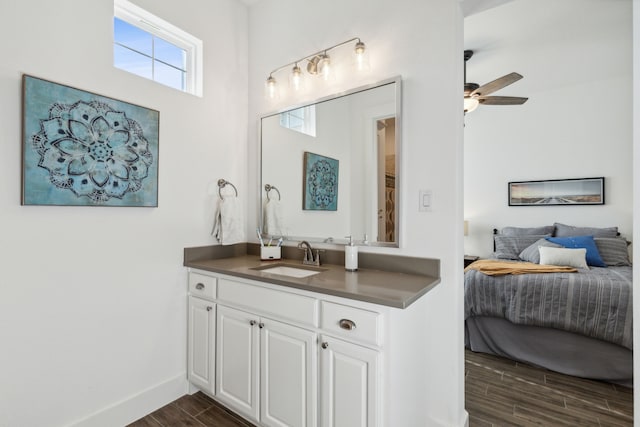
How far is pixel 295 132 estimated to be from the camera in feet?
7.54

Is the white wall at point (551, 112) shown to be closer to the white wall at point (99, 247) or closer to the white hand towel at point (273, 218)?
the white hand towel at point (273, 218)

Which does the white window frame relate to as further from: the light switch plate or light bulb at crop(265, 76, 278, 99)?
the light switch plate

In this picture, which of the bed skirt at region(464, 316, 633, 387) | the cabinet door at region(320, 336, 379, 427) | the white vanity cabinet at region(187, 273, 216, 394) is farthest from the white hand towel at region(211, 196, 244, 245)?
the bed skirt at region(464, 316, 633, 387)

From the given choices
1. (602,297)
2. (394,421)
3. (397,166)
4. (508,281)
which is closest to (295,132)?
(397,166)

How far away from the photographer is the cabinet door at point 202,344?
1.94 m

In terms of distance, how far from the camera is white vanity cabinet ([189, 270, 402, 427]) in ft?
4.26

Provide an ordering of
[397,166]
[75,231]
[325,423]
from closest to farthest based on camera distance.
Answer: [325,423]
[75,231]
[397,166]

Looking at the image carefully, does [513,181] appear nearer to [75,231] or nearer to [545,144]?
[545,144]

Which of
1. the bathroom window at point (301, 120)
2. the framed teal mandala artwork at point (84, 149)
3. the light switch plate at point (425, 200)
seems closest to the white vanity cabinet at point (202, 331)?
the framed teal mandala artwork at point (84, 149)

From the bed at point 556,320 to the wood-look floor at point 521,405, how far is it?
135 millimetres

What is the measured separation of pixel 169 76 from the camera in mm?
2148

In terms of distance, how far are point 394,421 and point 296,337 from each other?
0.54 meters

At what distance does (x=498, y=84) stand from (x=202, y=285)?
2845 mm

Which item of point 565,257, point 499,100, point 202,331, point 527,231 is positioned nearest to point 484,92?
point 499,100
